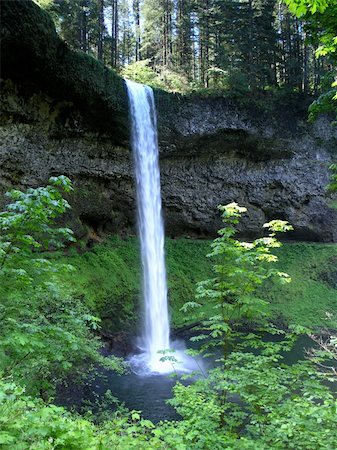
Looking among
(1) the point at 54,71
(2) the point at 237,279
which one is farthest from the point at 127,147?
(2) the point at 237,279

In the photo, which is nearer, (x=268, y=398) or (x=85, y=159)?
(x=268, y=398)

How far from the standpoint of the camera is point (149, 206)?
16.8 m

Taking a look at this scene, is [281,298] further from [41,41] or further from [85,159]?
[41,41]

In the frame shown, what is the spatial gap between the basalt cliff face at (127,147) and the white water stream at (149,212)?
644mm

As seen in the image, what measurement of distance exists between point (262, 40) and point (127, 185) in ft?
45.7

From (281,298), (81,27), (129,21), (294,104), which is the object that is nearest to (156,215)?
(281,298)

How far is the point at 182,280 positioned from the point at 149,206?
160 inches

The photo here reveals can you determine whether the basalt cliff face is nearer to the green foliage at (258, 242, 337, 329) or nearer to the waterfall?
the waterfall

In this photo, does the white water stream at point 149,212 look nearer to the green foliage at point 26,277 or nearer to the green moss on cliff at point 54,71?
the green moss on cliff at point 54,71

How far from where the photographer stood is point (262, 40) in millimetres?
22844

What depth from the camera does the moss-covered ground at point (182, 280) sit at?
14.2 metres

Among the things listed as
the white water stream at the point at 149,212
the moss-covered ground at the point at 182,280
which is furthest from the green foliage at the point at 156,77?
the moss-covered ground at the point at 182,280

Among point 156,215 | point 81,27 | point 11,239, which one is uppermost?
point 81,27

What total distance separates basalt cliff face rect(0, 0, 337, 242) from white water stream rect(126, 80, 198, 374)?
644 millimetres
